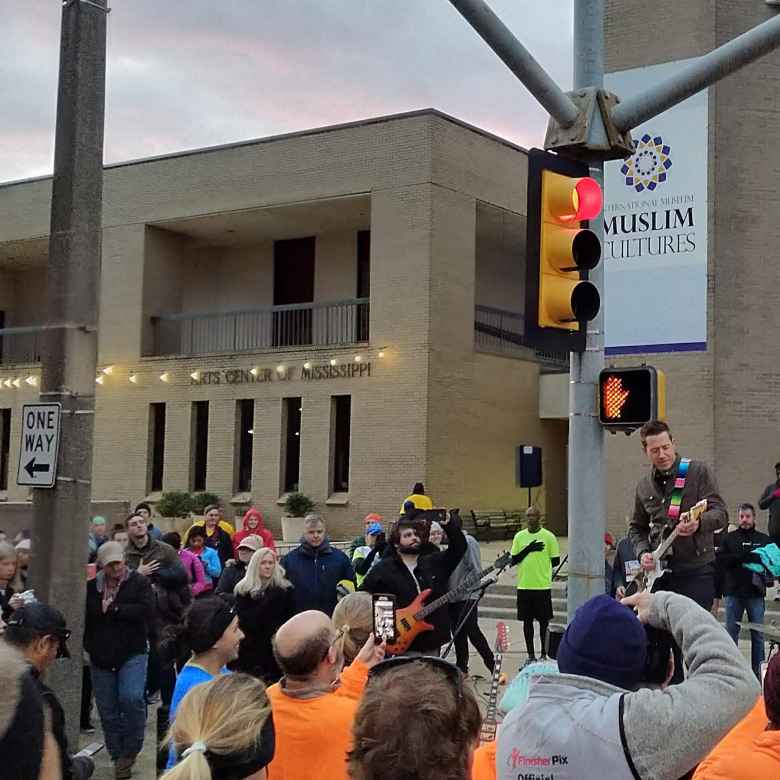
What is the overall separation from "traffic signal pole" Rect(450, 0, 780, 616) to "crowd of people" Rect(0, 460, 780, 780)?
13.2 inches

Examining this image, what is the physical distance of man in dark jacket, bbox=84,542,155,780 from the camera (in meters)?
7.80

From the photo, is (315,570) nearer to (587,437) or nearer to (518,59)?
(587,437)

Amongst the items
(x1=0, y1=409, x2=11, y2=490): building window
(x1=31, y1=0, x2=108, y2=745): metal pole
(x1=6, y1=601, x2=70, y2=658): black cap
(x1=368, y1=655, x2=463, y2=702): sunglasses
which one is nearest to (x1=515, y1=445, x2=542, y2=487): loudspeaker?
(x1=0, y1=409, x2=11, y2=490): building window

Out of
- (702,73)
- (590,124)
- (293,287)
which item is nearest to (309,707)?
(590,124)

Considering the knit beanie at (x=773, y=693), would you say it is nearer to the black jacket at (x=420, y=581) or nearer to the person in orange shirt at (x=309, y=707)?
the person in orange shirt at (x=309, y=707)

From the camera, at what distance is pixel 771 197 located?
2161cm

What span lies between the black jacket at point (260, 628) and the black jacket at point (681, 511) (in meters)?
2.78

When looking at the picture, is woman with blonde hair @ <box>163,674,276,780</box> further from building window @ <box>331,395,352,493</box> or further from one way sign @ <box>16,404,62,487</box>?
Answer: building window @ <box>331,395,352,493</box>

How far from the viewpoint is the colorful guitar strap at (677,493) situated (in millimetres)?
6859

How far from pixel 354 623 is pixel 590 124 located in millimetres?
3905

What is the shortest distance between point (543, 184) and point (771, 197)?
53.1 feet

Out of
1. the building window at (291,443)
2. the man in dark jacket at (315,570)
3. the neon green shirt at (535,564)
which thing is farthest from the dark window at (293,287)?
the man in dark jacket at (315,570)

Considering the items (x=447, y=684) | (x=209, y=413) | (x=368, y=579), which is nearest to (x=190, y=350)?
(x=209, y=413)

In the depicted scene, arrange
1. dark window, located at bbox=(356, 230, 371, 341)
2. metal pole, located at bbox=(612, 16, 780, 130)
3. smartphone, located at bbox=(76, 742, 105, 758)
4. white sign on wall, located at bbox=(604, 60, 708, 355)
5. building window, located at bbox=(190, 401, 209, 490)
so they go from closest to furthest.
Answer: smartphone, located at bbox=(76, 742, 105, 758)
metal pole, located at bbox=(612, 16, 780, 130)
white sign on wall, located at bbox=(604, 60, 708, 355)
building window, located at bbox=(190, 401, 209, 490)
dark window, located at bbox=(356, 230, 371, 341)
